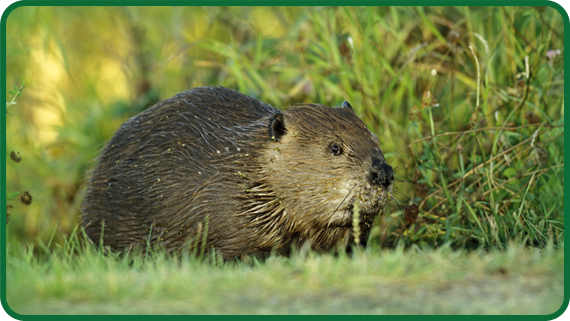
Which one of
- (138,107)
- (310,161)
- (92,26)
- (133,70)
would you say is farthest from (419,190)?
(92,26)

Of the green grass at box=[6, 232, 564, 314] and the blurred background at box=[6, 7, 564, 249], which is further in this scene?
the blurred background at box=[6, 7, 564, 249]

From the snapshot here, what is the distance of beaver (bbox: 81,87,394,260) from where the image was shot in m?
3.35

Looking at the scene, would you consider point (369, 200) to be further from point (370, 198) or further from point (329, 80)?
point (329, 80)

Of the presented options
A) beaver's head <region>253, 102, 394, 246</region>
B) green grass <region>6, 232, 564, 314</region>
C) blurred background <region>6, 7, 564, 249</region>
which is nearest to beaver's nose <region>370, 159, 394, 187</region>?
beaver's head <region>253, 102, 394, 246</region>

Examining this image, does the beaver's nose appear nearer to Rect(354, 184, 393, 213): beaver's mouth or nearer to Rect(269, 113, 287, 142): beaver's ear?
Rect(354, 184, 393, 213): beaver's mouth

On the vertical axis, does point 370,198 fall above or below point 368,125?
below

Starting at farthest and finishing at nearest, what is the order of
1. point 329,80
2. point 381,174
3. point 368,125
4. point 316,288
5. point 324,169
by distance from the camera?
point 329,80 → point 368,125 → point 324,169 → point 381,174 → point 316,288

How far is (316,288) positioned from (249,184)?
1.02m

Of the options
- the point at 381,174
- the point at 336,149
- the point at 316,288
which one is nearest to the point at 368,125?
the point at 336,149

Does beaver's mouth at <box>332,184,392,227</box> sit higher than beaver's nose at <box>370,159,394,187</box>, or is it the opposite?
beaver's nose at <box>370,159,394,187</box>

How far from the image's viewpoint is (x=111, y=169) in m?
3.91

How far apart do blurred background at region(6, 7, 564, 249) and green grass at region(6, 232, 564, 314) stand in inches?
41.4

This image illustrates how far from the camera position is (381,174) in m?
3.25

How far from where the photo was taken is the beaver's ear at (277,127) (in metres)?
3.48
